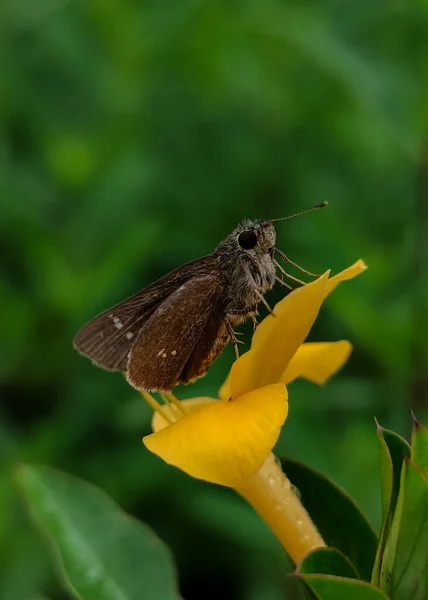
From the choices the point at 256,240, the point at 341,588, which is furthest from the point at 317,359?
the point at 341,588

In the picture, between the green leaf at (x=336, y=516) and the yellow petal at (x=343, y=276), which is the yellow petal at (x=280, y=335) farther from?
the green leaf at (x=336, y=516)

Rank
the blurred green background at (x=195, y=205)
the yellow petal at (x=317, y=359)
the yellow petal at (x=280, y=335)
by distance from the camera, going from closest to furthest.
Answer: the yellow petal at (x=280, y=335) < the yellow petal at (x=317, y=359) < the blurred green background at (x=195, y=205)

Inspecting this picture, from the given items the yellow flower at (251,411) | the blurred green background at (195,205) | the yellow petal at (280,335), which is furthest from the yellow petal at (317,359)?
the blurred green background at (195,205)

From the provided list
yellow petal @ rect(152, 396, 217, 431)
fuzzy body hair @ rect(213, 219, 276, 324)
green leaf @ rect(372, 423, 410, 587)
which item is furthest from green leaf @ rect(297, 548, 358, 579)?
fuzzy body hair @ rect(213, 219, 276, 324)

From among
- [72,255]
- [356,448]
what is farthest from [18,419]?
[356,448]

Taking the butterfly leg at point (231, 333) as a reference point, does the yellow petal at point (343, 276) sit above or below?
above

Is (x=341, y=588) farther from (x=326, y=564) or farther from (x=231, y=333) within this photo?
(x=231, y=333)

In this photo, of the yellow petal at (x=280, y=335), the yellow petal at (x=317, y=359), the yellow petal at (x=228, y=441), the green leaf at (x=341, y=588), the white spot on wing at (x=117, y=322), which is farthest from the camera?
the white spot on wing at (x=117, y=322)

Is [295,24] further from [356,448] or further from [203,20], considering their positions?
[356,448]
